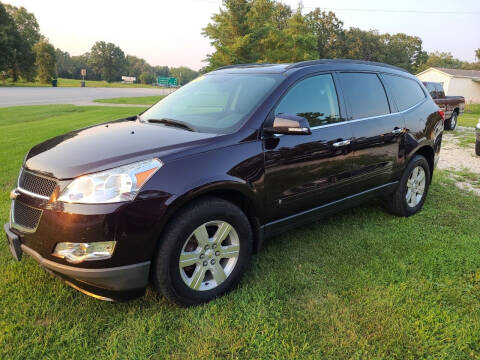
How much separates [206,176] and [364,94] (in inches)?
85.3

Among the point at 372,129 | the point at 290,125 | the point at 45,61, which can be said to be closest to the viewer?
the point at 290,125

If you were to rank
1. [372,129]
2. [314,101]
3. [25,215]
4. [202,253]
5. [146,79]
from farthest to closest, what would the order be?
[146,79]
[372,129]
[314,101]
[202,253]
[25,215]

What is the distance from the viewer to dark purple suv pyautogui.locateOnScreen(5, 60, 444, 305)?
2100 mm

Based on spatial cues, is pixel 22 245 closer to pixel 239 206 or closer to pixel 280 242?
pixel 239 206

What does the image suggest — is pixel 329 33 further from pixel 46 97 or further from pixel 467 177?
pixel 467 177

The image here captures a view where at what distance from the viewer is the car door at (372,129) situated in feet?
11.3

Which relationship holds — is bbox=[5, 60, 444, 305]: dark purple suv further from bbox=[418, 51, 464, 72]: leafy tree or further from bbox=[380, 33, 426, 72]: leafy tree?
bbox=[418, 51, 464, 72]: leafy tree

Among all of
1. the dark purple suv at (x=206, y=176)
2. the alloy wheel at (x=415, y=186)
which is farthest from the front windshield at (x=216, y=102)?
the alloy wheel at (x=415, y=186)

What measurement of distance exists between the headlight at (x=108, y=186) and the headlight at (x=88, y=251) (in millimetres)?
256

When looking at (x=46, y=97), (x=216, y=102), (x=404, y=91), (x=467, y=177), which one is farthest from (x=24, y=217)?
(x=46, y=97)

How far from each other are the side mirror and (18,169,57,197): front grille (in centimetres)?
157

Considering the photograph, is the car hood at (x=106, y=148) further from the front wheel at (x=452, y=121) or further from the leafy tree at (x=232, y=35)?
the leafy tree at (x=232, y=35)

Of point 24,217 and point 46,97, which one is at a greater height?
point 46,97

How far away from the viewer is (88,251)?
2076 mm
